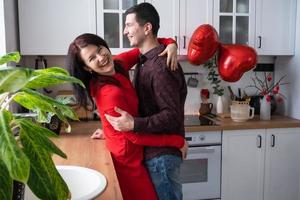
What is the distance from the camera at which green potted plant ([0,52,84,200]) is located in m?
0.47

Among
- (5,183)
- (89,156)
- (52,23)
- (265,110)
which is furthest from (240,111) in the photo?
(5,183)

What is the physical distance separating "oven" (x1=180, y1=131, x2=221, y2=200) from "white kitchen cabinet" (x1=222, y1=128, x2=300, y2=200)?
62 millimetres

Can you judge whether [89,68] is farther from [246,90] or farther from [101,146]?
[246,90]

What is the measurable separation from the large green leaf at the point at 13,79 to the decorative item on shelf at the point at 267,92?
243 cm

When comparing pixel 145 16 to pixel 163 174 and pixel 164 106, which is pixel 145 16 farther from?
pixel 163 174

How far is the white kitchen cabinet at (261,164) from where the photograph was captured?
246 cm

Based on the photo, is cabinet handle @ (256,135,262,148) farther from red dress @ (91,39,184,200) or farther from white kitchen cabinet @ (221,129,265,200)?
red dress @ (91,39,184,200)

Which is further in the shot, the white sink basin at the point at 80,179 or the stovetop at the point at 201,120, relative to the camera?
the stovetop at the point at 201,120

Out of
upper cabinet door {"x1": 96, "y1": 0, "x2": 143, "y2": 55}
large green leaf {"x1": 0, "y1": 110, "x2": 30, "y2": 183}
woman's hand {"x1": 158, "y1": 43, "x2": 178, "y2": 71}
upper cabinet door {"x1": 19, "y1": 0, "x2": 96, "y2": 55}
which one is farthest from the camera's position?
upper cabinet door {"x1": 96, "y1": 0, "x2": 143, "y2": 55}

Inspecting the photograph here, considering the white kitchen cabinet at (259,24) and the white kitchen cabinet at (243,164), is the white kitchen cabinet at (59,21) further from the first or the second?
the white kitchen cabinet at (243,164)

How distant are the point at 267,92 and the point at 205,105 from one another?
0.55m

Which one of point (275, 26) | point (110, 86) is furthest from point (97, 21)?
point (275, 26)

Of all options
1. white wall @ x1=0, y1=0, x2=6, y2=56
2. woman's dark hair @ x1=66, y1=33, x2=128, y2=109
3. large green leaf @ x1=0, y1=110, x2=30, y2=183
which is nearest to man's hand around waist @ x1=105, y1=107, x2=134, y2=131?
woman's dark hair @ x1=66, y1=33, x2=128, y2=109

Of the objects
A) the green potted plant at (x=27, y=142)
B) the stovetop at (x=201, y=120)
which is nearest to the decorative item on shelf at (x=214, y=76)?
the stovetop at (x=201, y=120)
